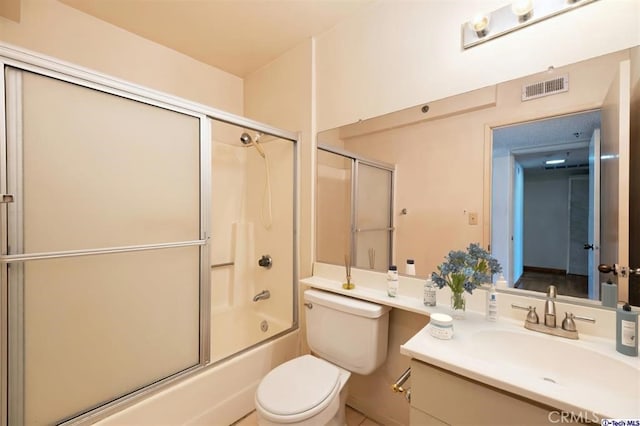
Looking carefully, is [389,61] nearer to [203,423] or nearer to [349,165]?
[349,165]

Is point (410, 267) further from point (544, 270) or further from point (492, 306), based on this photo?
point (544, 270)

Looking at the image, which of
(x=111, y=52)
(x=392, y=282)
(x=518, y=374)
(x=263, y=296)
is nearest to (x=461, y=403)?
(x=518, y=374)

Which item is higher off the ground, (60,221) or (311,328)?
(60,221)

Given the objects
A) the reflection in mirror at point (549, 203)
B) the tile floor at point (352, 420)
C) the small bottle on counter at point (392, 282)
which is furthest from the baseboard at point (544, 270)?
the tile floor at point (352, 420)

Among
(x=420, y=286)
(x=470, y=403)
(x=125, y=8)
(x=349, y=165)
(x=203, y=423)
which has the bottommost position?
(x=203, y=423)

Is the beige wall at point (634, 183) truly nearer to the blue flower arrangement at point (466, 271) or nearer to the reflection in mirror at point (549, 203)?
the reflection in mirror at point (549, 203)

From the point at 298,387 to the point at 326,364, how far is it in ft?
0.73

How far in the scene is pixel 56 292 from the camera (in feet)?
3.54

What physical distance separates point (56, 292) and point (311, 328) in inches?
48.0

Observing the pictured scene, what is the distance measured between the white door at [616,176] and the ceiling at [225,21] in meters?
1.31

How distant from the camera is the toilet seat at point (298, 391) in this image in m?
1.09

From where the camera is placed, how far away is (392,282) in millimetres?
1406

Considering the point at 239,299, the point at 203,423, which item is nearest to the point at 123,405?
the point at 203,423

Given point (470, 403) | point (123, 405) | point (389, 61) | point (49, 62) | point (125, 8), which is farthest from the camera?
point (125, 8)
